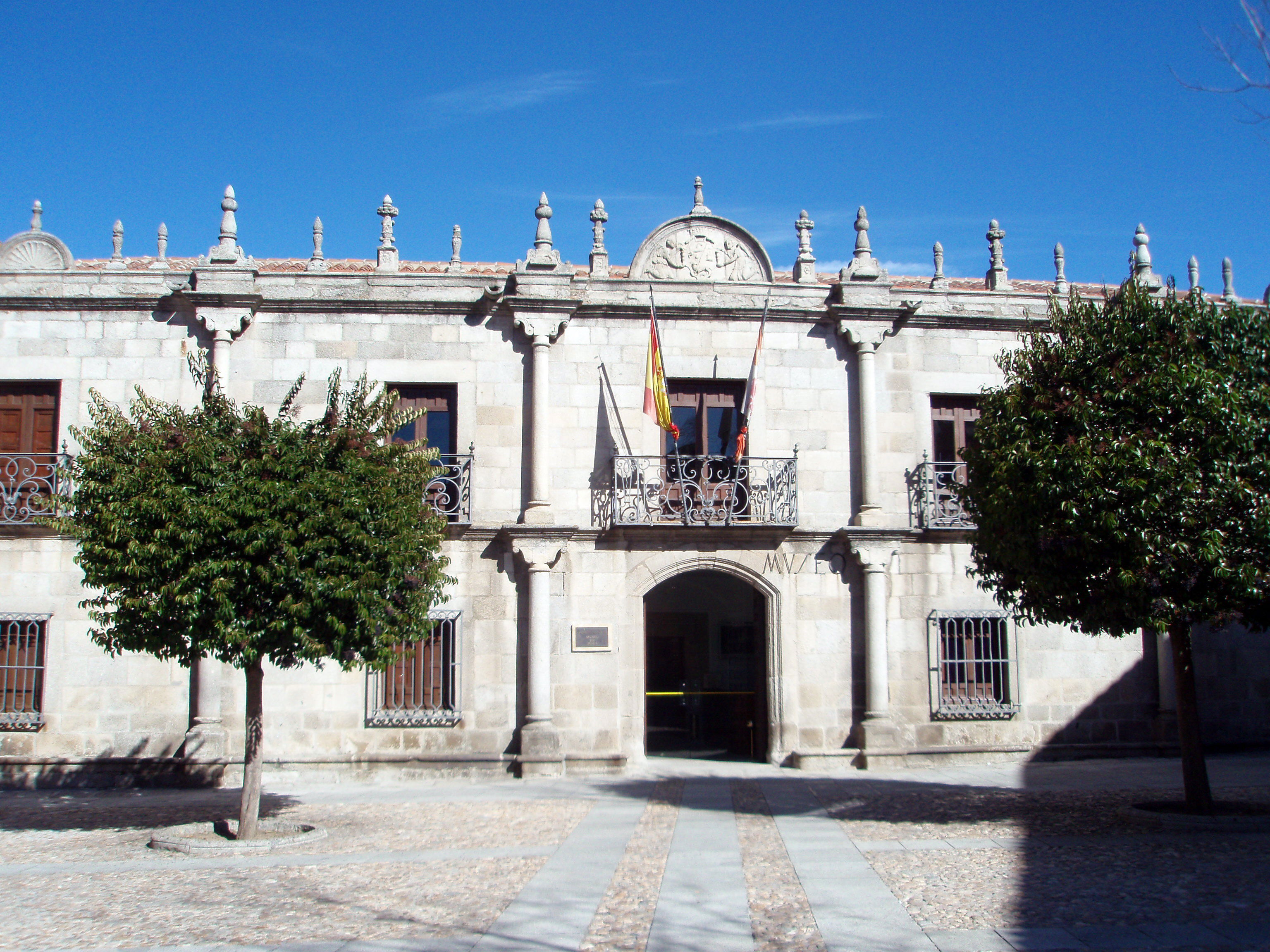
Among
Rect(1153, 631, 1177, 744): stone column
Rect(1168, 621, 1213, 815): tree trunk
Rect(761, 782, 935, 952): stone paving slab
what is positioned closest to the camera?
Rect(761, 782, 935, 952): stone paving slab

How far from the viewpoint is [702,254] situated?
602 inches

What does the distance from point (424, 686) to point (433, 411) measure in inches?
151

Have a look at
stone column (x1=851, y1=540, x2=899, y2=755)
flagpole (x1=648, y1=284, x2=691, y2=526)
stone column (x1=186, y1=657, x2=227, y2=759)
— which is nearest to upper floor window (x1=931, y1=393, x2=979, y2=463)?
stone column (x1=851, y1=540, x2=899, y2=755)

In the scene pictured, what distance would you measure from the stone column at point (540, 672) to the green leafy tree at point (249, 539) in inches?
160

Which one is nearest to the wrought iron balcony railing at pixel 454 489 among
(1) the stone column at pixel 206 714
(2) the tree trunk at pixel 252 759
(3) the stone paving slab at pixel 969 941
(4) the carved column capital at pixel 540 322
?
(4) the carved column capital at pixel 540 322

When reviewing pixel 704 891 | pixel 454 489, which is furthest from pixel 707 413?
pixel 704 891

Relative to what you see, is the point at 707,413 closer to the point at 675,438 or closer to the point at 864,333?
the point at 675,438

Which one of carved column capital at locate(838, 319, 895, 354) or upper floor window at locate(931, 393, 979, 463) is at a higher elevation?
carved column capital at locate(838, 319, 895, 354)

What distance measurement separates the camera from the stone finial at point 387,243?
1588 centimetres

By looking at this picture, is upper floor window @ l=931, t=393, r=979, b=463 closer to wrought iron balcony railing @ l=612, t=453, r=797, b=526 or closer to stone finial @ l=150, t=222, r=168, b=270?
wrought iron balcony railing @ l=612, t=453, r=797, b=526

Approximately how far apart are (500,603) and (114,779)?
5419 millimetres

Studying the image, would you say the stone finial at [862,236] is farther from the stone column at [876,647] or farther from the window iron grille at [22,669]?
the window iron grille at [22,669]

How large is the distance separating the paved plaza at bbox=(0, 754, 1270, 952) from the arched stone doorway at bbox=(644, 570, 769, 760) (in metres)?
5.10

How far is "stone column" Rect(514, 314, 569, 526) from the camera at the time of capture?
14188 millimetres
